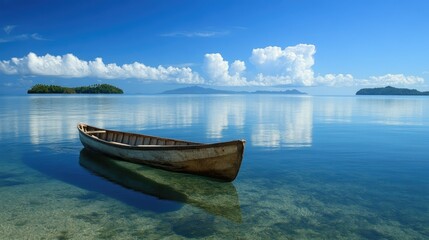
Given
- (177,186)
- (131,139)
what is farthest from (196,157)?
(131,139)

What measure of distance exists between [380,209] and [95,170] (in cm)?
1294

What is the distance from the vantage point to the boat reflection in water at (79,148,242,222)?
11.4 m

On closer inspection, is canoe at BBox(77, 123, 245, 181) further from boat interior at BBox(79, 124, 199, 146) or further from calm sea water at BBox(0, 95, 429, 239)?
boat interior at BBox(79, 124, 199, 146)

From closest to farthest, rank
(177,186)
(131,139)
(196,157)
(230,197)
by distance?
(230,197) < (196,157) < (177,186) < (131,139)

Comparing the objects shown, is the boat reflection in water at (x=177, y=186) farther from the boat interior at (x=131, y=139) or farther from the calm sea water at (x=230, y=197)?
the boat interior at (x=131, y=139)

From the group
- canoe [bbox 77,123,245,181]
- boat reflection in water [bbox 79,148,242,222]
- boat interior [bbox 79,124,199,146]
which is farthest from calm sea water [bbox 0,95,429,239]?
boat interior [bbox 79,124,199,146]

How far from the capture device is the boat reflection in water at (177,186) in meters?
11.4

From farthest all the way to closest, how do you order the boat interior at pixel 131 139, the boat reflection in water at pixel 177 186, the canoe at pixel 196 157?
the boat interior at pixel 131 139 < the canoe at pixel 196 157 < the boat reflection in water at pixel 177 186

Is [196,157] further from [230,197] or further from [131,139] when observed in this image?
[131,139]

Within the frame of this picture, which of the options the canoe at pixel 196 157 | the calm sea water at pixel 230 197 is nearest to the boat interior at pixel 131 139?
the calm sea water at pixel 230 197

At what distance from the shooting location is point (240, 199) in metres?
12.1

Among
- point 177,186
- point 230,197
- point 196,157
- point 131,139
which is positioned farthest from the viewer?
point 131,139

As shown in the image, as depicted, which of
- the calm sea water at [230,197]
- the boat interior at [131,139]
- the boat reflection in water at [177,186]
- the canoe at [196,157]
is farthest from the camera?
the boat interior at [131,139]

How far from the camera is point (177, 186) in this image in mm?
13750
